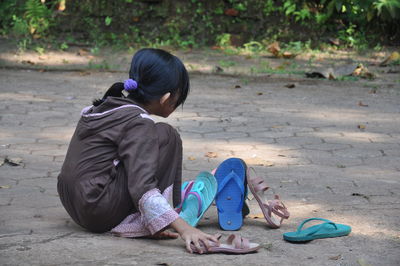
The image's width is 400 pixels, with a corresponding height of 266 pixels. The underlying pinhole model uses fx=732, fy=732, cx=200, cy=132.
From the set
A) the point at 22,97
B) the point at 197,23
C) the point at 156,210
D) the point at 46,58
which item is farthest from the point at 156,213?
the point at 197,23

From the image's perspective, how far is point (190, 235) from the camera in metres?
2.81

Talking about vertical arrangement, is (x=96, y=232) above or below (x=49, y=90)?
above

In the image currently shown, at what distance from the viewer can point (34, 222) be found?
3.26m

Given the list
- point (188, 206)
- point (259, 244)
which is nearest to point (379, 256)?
point (259, 244)

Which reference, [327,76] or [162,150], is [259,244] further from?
[327,76]

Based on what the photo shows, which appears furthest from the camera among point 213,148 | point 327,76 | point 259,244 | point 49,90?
point 327,76

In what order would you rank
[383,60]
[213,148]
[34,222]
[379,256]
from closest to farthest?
[379,256] < [34,222] < [213,148] < [383,60]

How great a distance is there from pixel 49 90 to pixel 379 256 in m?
4.75

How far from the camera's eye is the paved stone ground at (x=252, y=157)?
281 centimetres

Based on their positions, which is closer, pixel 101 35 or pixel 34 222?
pixel 34 222

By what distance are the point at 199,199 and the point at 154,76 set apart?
57cm

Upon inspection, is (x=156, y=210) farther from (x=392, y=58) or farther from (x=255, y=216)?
(x=392, y=58)

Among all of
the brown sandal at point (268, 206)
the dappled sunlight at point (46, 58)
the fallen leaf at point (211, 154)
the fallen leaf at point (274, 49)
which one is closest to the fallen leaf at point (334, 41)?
the fallen leaf at point (274, 49)

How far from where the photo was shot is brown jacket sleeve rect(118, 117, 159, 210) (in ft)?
9.39
